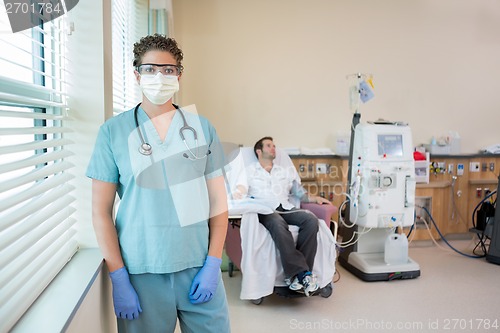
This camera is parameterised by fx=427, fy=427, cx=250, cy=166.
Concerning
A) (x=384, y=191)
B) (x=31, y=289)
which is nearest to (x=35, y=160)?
(x=31, y=289)

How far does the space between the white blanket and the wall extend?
68.3 inches

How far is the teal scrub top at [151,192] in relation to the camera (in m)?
1.43

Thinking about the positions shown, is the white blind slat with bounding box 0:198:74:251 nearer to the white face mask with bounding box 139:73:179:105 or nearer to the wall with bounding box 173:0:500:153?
the white face mask with bounding box 139:73:179:105

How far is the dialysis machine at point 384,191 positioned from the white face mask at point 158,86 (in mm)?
2479

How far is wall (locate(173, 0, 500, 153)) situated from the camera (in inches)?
181

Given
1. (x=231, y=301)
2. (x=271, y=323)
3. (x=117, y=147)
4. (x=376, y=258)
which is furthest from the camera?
(x=376, y=258)

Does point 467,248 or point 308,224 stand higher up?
point 308,224

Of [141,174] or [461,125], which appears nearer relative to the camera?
[141,174]

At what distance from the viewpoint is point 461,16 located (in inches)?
195

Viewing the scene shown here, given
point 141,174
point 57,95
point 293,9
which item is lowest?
point 141,174

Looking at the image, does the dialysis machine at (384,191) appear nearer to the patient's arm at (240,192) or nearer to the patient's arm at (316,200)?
the patient's arm at (316,200)

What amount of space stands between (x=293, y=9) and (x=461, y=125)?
2383 mm

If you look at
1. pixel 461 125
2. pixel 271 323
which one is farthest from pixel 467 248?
pixel 271 323

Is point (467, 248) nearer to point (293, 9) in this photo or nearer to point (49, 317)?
point (293, 9)
